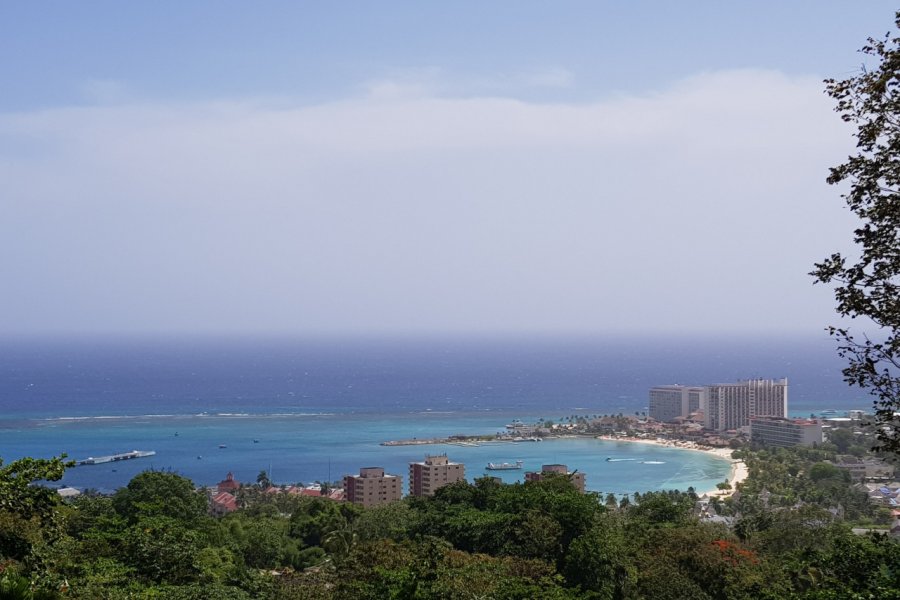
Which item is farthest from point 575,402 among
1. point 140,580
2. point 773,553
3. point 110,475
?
point 140,580

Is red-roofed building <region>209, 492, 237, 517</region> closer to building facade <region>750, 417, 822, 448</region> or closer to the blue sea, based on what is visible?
the blue sea

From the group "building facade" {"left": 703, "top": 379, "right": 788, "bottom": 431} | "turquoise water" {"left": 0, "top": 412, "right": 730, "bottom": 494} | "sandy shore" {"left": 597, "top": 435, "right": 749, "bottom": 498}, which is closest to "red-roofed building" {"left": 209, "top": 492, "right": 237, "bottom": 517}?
"turquoise water" {"left": 0, "top": 412, "right": 730, "bottom": 494}

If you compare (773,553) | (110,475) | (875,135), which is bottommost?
(110,475)

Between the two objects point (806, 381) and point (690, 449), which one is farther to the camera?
point (806, 381)

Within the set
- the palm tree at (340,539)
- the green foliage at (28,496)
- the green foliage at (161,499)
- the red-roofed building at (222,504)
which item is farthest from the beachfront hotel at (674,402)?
the green foliage at (28,496)

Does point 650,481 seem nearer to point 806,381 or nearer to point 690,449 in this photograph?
point 690,449

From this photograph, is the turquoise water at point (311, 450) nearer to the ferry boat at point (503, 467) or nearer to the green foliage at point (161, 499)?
the ferry boat at point (503, 467)
